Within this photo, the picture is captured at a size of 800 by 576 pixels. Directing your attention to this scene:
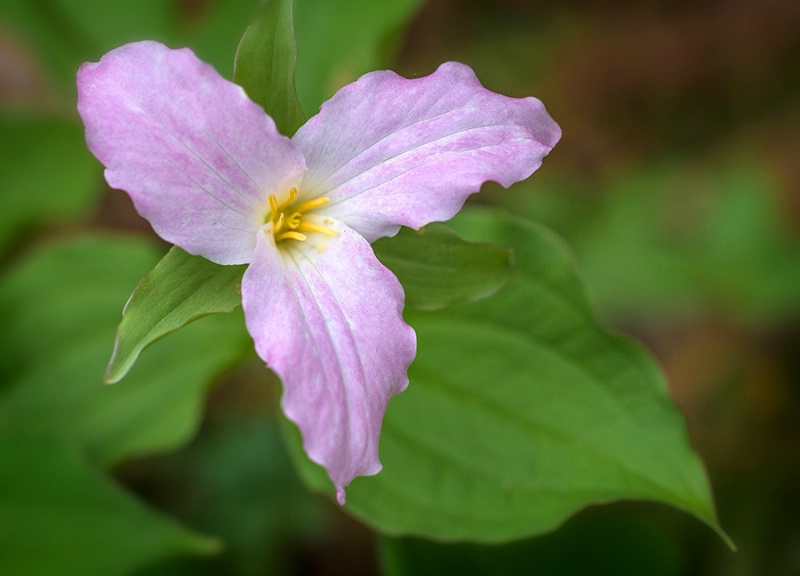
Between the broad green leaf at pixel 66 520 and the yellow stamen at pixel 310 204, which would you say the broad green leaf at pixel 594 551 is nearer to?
the broad green leaf at pixel 66 520

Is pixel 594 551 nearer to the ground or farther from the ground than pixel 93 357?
nearer to the ground

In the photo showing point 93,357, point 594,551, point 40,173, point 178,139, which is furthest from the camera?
point 40,173

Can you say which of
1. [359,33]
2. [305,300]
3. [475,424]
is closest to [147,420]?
[475,424]

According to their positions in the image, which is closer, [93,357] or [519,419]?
[519,419]

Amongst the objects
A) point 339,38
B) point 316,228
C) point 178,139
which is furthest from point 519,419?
point 339,38

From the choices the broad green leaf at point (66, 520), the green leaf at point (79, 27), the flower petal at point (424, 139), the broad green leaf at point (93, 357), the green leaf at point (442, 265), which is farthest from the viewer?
the green leaf at point (79, 27)

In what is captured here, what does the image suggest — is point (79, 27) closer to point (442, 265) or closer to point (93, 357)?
point (93, 357)

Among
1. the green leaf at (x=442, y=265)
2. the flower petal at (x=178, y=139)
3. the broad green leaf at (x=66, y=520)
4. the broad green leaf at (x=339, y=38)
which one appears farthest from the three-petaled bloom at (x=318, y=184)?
the broad green leaf at (x=66, y=520)

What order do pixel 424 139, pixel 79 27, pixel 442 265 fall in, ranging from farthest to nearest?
pixel 79 27
pixel 442 265
pixel 424 139
